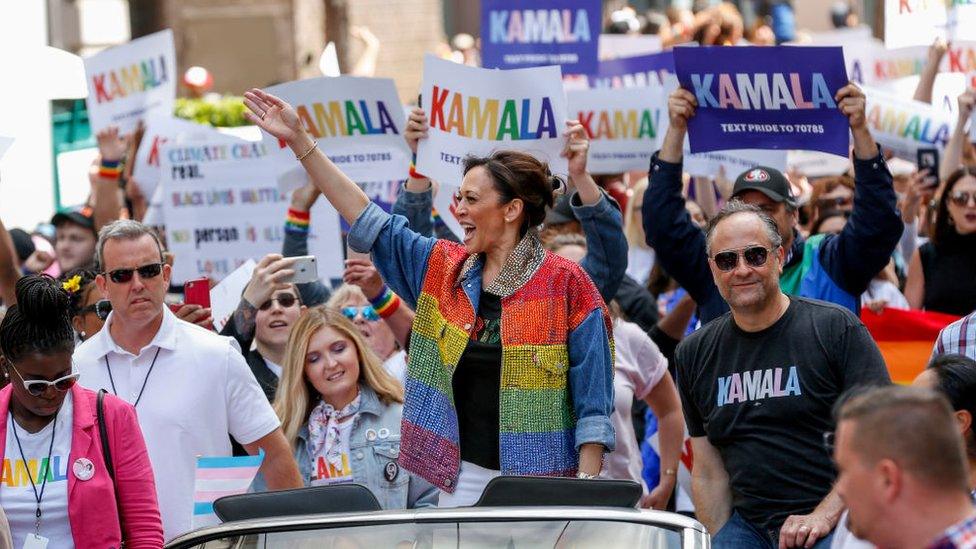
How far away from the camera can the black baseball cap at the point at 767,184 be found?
6.76m

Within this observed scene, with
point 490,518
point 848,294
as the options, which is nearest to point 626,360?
point 848,294

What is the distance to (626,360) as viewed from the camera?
23.7ft

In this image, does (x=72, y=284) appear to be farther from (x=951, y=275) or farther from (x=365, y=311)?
(x=951, y=275)

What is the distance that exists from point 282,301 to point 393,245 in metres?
1.83

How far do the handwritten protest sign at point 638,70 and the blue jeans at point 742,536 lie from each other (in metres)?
6.03

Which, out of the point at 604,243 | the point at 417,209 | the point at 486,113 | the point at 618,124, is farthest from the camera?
the point at 618,124

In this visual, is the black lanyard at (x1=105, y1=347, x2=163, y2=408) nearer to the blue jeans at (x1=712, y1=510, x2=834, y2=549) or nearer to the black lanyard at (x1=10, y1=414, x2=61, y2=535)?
the black lanyard at (x1=10, y1=414, x2=61, y2=535)

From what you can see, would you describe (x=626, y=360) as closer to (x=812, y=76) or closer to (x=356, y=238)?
(x=812, y=76)

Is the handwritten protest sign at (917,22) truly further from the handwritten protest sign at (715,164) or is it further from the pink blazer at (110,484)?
the pink blazer at (110,484)

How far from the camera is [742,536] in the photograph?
18.0ft

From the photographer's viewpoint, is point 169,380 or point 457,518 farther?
point 169,380

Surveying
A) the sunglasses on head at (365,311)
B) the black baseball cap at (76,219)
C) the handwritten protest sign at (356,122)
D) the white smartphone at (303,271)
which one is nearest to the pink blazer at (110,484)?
the white smartphone at (303,271)

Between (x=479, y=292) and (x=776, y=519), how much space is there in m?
1.22

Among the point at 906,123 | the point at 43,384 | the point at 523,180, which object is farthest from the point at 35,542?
the point at 906,123
